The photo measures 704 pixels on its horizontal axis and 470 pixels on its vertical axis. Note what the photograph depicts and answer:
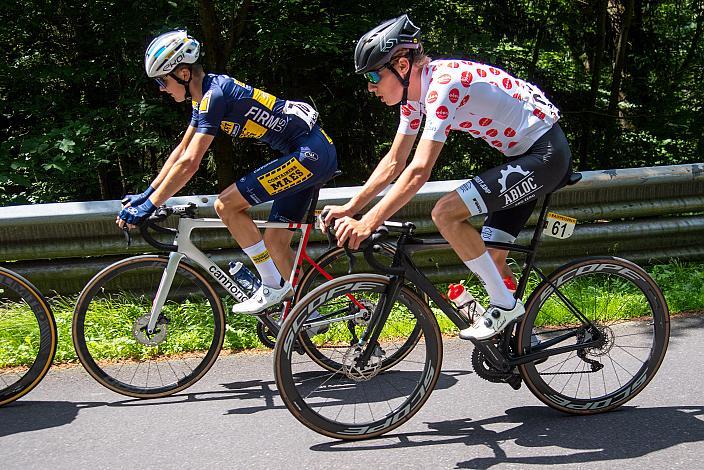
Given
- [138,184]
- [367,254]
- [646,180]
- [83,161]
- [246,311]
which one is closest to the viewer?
[367,254]

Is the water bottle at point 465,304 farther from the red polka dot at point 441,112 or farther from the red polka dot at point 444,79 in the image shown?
the red polka dot at point 444,79

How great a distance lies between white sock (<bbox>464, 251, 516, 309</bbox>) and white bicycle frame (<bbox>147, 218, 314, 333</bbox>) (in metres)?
1.41

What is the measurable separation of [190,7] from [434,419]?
24.8ft

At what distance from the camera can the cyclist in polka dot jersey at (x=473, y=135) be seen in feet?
12.5

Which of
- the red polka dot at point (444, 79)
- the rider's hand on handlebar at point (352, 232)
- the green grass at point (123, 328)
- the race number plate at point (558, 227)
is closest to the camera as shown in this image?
the rider's hand on handlebar at point (352, 232)

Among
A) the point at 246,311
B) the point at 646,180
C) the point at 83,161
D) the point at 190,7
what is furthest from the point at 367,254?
the point at 190,7

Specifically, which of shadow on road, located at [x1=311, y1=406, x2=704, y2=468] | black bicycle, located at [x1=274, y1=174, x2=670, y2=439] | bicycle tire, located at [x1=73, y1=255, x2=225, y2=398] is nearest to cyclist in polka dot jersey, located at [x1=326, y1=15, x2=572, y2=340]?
black bicycle, located at [x1=274, y1=174, x2=670, y2=439]

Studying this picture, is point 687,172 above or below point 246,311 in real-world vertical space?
above

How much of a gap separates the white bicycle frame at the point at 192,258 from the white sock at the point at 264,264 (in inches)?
4.7

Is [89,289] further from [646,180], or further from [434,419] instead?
[646,180]

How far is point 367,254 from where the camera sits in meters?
3.96

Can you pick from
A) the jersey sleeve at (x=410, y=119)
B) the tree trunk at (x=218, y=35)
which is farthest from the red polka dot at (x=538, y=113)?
the tree trunk at (x=218, y=35)

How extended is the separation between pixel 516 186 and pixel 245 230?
71.1 inches

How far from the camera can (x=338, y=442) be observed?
4086 mm
